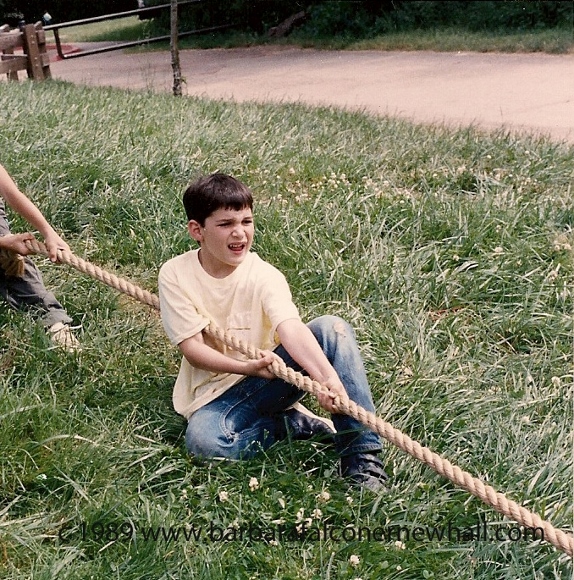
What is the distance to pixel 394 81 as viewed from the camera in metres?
9.57

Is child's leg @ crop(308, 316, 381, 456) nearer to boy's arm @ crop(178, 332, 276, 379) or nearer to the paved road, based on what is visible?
boy's arm @ crop(178, 332, 276, 379)

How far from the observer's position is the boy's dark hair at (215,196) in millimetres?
2719

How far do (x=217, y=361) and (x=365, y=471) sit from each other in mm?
569

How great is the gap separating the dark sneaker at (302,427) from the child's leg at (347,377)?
13 centimetres

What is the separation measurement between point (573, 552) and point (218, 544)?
3.09 feet

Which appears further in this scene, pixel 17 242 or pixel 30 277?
pixel 30 277

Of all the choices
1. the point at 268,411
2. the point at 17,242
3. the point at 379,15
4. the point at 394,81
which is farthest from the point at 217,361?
the point at 379,15

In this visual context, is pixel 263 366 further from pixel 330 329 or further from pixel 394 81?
pixel 394 81

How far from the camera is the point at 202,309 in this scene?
279 centimetres

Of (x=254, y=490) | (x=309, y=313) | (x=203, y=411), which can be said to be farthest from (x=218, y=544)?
(x=309, y=313)

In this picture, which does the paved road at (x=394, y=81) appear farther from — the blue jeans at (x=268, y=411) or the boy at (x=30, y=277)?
the blue jeans at (x=268, y=411)

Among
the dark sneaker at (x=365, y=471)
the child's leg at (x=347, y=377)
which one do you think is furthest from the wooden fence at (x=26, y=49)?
the dark sneaker at (x=365, y=471)

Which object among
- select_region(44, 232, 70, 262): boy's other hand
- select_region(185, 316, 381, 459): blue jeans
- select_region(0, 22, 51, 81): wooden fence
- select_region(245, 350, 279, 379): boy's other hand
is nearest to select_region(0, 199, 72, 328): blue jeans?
select_region(44, 232, 70, 262): boy's other hand

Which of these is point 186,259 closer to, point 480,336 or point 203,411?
point 203,411
